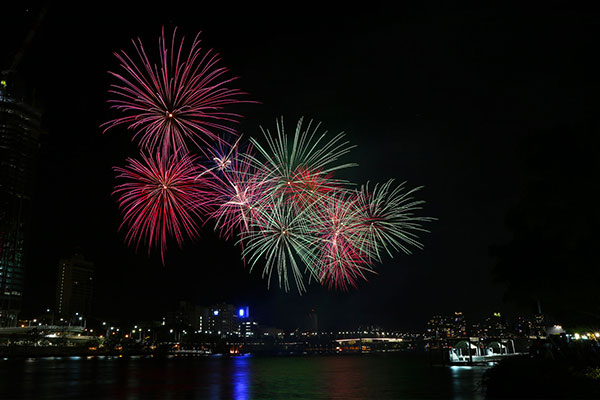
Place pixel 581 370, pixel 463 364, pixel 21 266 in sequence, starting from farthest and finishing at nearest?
pixel 21 266, pixel 463 364, pixel 581 370

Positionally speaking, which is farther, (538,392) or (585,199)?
(585,199)

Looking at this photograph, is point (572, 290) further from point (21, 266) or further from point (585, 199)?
point (21, 266)

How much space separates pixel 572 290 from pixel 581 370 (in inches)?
190

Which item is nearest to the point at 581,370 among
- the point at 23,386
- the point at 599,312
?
the point at 599,312

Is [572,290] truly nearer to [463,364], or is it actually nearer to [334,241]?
[334,241]

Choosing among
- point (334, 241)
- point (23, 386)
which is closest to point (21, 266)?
point (23, 386)

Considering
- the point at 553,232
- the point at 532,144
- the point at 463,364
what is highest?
the point at 532,144

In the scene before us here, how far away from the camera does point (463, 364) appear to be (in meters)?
72.9

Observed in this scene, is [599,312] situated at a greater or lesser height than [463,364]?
greater

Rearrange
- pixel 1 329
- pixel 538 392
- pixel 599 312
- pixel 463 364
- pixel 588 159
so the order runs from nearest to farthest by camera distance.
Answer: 1. pixel 538 392
2. pixel 588 159
3. pixel 599 312
4. pixel 463 364
5. pixel 1 329

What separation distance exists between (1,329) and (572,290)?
14008cm

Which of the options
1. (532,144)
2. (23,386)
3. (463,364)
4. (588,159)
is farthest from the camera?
(463,364)

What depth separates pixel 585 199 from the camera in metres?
17.8

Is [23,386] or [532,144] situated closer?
[532,144]
